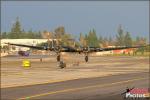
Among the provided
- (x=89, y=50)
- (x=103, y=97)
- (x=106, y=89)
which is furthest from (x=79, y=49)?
(x=103, y=97)

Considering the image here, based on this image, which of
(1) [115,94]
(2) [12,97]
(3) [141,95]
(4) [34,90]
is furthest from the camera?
(4) [34,90]

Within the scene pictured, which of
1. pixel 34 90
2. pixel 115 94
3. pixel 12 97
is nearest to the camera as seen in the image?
pixel 12 97

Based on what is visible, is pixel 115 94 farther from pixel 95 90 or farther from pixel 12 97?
pixel 12 97

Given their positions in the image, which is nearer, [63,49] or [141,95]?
[141,95]

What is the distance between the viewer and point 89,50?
67938mm

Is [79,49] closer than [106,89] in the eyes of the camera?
No

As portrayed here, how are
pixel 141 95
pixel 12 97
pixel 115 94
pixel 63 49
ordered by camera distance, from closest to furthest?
1. pixel 141 95
2. pixel 12 97
3. pixel 115 94
4. pixel 63 49

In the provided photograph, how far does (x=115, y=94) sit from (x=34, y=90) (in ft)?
19.1

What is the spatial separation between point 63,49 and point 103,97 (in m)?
41.2

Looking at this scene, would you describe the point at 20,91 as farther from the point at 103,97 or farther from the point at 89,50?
the point at 89,50

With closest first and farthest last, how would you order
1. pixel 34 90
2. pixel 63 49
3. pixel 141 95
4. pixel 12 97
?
pixel 141 95 < pixel 12 97 < pixel 34 90 < pixel 63 49

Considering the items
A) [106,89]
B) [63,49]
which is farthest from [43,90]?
[63,49]

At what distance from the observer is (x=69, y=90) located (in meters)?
30.3

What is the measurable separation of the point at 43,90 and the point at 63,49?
3701 cm
